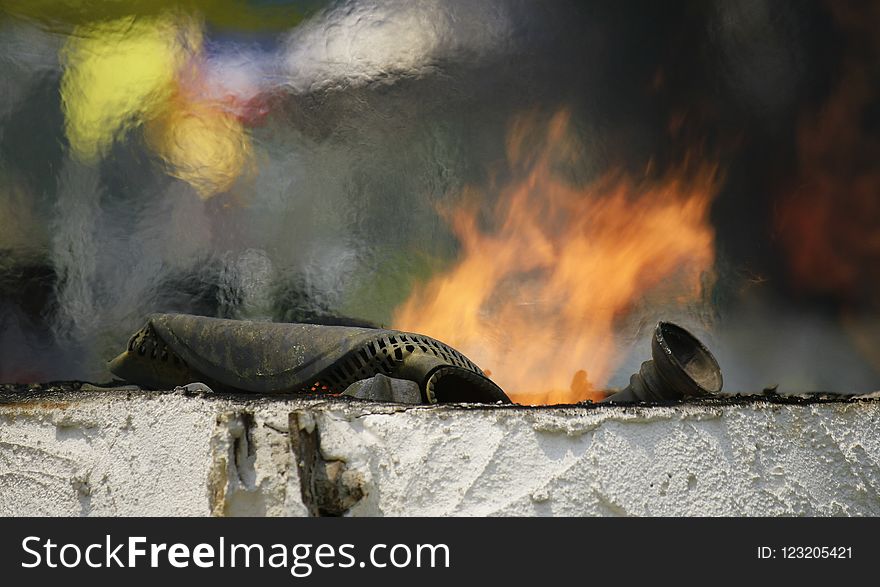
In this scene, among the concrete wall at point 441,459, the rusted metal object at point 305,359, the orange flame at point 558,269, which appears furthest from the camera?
the orange flame at point 558,269

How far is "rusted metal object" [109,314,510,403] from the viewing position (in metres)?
2.19

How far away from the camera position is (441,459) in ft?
5.78

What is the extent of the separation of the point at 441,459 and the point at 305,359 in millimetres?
567

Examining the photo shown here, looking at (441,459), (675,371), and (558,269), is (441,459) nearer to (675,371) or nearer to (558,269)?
(675,371)

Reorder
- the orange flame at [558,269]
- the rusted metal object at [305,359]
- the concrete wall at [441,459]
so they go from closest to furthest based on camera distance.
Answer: the concrete wall at [441,459] < the rusted metal object at [305,359] < the orange flame at [558,269]

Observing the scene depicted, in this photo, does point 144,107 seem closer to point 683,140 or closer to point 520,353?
point 520,353

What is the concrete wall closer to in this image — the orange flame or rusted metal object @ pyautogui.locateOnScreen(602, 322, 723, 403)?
rusted metal object @ pyautogui.locateOnScreen(602, 322, 723, 403)

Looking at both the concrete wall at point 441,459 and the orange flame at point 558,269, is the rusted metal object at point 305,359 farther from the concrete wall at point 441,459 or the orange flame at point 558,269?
the orange flame at point 558,269

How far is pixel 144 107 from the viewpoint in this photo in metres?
3.33

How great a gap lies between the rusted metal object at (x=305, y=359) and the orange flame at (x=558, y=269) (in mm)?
936

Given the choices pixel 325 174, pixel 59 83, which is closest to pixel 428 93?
pixel 325 174

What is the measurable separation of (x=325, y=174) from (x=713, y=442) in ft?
5.97

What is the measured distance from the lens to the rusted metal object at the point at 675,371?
7.23ft

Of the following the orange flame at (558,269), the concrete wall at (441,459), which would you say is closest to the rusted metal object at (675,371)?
the concrete wall at (441,459)
